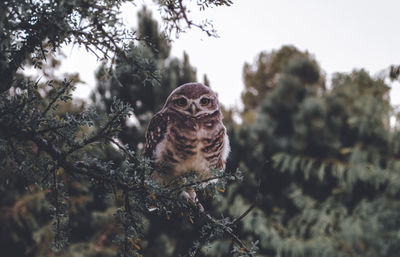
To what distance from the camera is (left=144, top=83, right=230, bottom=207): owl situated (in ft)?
2.80

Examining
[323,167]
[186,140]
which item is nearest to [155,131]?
[186,140]

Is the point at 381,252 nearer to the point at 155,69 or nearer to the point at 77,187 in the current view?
→ the point at 155,69

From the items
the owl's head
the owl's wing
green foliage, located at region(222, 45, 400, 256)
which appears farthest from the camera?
green foliage, located at region(222, 45, 400, 256)

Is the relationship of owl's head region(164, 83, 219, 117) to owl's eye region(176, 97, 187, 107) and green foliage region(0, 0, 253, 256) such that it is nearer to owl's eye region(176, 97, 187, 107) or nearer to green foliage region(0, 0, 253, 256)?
owl's eye region(176, 97, 187, 107)

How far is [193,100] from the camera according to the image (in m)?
0.84

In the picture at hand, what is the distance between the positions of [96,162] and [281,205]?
6321mm

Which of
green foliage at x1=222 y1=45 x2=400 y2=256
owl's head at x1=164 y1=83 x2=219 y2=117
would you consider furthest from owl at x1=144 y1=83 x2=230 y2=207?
green foliage at x1=222 y1=45 x2=400 y2=256

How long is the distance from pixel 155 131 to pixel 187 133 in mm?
145

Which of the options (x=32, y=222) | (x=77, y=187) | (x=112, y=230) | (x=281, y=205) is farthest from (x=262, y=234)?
(x=32, y=222)

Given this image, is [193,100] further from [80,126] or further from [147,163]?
[80,126]

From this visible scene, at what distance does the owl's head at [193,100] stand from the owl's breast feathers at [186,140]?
0.03m

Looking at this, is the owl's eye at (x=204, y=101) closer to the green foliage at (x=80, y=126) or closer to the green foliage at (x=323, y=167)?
the green foliage at (x=80, y=126)

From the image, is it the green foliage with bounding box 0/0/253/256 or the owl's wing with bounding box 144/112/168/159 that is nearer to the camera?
the green foliage with bounding box 0/0/253/256

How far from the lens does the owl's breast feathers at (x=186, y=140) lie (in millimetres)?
923
